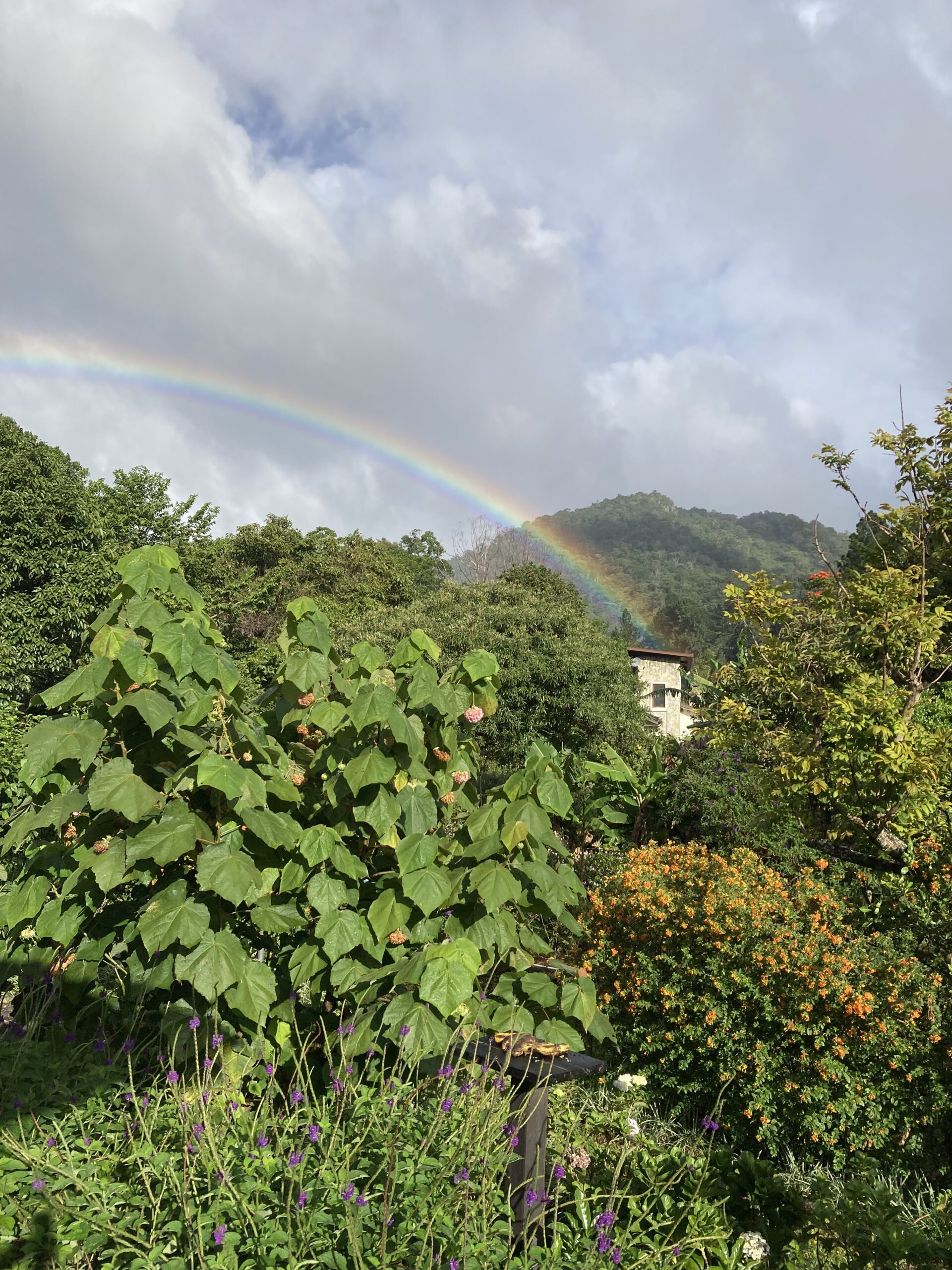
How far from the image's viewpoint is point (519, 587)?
44.9 ft

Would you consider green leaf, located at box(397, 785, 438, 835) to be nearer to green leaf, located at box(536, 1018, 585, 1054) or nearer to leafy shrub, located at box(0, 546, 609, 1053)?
leafy shrub, located at box(0, 546, 609, 1053)

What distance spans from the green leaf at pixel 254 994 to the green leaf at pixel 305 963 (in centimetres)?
13

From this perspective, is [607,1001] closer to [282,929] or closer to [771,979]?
[771,979]

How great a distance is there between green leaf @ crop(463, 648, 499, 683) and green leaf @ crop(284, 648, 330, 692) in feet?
1.58

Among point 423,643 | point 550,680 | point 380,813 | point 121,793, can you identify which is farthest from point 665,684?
point 121,793

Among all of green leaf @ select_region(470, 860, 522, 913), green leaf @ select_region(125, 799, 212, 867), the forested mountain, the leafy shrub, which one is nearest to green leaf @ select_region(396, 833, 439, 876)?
the leafy shrub

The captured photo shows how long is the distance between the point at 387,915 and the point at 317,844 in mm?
289

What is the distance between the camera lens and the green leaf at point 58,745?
2230mm

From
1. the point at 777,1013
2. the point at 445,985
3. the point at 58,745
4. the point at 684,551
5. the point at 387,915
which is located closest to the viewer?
the point at 445,985

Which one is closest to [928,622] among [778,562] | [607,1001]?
[607,1001]

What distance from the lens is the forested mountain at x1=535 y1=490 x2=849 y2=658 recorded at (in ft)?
222

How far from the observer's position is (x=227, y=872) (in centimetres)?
211

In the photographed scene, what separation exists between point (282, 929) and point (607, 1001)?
2.38 metres

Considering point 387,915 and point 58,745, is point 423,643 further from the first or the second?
point 58,745
